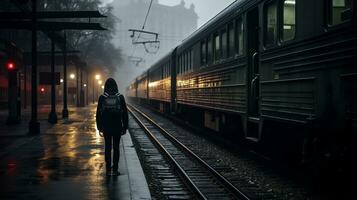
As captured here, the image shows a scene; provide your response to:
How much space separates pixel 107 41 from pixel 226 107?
61545 millimetres

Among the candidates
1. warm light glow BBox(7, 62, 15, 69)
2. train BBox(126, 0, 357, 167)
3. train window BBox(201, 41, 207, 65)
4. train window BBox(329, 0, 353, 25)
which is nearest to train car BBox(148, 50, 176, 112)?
warm light glow BBox(7, 62, 15, 69)

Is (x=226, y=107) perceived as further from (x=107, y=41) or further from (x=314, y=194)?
(x=107, y=41)

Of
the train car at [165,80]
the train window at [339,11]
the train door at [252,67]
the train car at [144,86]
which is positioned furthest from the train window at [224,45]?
the train car at [144,86]

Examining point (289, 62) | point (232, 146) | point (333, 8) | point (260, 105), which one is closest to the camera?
point (333, 8)

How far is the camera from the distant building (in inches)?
6206

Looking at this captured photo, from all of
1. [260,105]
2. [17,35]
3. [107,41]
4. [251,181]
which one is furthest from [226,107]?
[107,41]

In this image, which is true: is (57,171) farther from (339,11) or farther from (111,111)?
(339,11)

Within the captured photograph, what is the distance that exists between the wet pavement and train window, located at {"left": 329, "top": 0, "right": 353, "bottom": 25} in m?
3.74

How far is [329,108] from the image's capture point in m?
7.51

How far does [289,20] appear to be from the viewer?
9.30 m

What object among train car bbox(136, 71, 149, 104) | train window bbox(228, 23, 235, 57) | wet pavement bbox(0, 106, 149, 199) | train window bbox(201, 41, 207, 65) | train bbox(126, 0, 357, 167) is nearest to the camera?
train bbox(126, 0, 357, 167)

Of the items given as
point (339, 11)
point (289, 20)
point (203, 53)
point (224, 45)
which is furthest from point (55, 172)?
point (203, 53)

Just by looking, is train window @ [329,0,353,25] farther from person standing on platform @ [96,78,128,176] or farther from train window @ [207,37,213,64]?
train window @ [207,37,213,64]

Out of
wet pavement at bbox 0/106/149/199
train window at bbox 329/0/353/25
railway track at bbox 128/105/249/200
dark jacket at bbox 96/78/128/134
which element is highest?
train window at bbox 329/0/353/25
